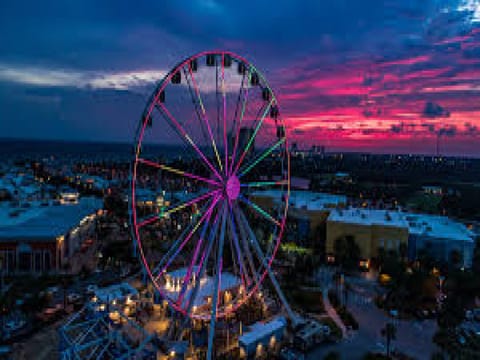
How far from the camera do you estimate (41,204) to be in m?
41.7

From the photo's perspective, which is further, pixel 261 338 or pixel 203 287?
pixel 203 287

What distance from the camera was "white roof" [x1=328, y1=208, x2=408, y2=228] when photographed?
3162cm

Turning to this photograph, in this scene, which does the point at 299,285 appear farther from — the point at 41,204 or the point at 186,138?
the point at 41,204

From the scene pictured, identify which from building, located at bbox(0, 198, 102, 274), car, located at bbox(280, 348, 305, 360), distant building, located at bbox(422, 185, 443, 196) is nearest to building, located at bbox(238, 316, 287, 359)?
car, located at bbox(280, 348, 305, 360)

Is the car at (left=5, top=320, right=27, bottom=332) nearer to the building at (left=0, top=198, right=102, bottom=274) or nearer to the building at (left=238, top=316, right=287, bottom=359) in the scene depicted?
the building at (left=0, top=198, right=102, bottom=274)

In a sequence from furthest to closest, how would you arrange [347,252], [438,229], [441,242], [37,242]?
[438,229] → [441,242] → [347,252] → [37,242]

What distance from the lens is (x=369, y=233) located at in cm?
3091

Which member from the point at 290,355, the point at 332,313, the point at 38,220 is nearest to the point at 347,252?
the point at 332,313

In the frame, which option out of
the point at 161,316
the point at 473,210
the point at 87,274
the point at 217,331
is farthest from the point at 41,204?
the point at 473,210

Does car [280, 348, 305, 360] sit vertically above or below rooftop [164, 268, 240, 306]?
below

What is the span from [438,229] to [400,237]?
16.7 feet

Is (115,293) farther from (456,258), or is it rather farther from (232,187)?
(456,258)

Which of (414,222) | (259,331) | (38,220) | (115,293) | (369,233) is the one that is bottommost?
(259,331)

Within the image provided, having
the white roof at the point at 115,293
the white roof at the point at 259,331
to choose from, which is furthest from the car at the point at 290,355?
the white roof at the point at 115,293
